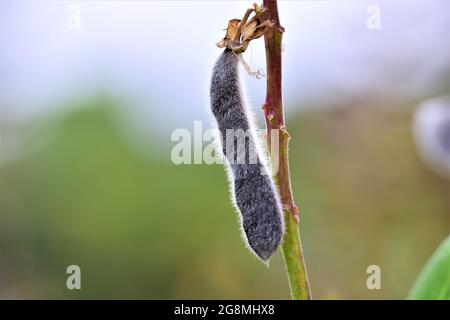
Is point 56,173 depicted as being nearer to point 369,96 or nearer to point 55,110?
point 55,110

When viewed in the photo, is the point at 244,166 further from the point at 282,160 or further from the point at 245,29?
the point at 245,29

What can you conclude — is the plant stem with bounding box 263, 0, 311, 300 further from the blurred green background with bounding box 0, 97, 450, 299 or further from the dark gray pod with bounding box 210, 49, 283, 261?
the blurred green background with bounding box 0, 97, 450, 299

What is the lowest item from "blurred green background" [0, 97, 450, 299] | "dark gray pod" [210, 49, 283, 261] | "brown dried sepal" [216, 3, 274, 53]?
"blurred green background" [0, 97, 450, 299]

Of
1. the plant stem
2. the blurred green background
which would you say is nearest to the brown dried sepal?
the plant stem

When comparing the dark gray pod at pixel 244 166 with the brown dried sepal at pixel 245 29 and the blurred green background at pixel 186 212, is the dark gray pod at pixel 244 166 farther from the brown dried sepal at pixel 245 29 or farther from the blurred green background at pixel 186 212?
the blurred green background at pixel 186 212
